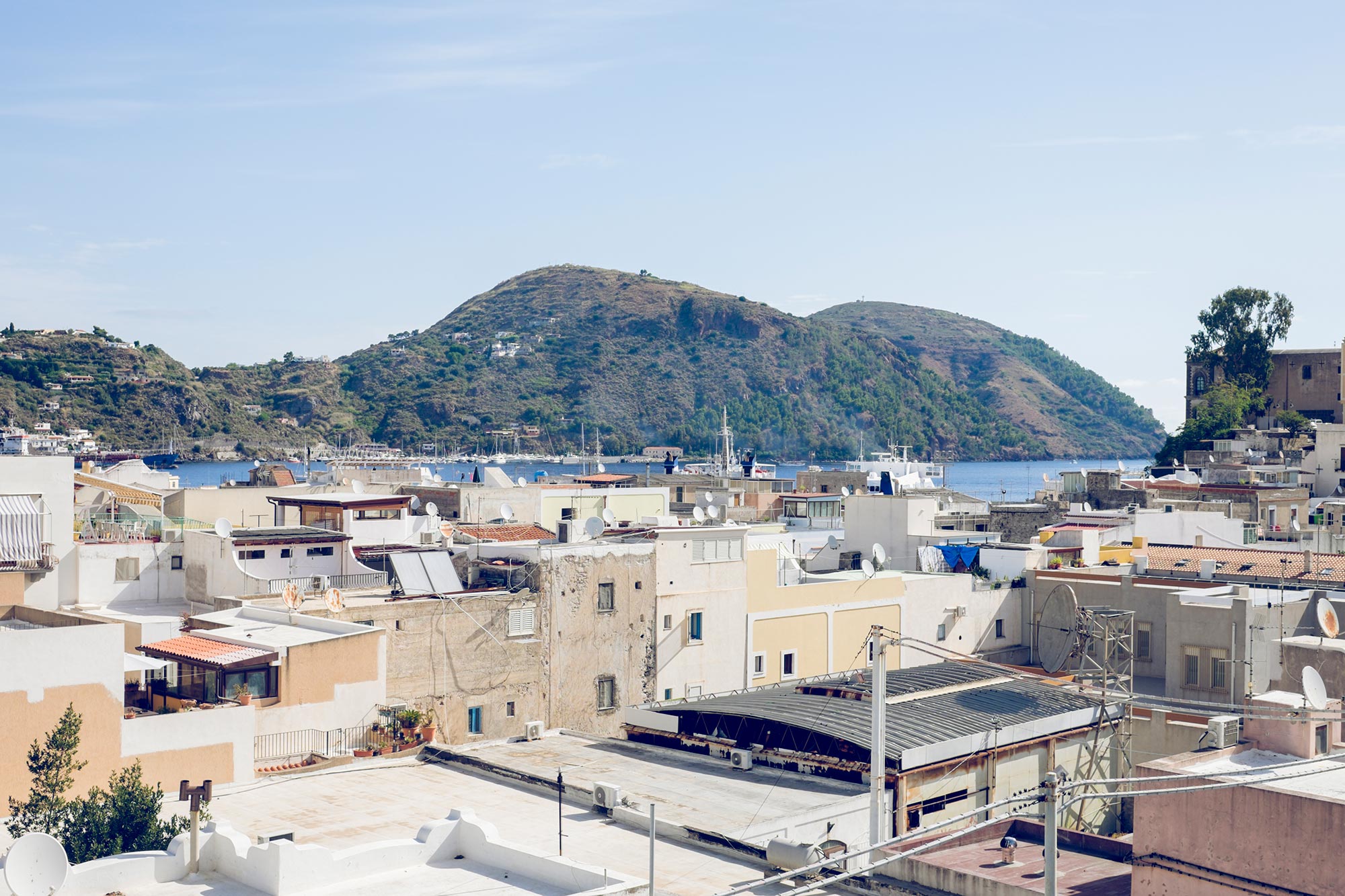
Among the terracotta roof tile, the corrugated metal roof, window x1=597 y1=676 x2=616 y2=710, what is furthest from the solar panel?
the corrugated metal roof

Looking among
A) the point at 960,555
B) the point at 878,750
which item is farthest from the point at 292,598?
the point at 960,555

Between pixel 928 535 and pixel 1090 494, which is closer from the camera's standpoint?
pixel 928 535

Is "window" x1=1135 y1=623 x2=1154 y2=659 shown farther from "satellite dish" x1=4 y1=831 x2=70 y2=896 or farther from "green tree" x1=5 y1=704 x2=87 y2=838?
"satellite dish" x1=4 y1=831 x2=70 y2=896

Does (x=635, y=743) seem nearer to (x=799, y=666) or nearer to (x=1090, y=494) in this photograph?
(x=799, y=666)

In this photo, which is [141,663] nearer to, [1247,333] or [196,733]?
[196,733]

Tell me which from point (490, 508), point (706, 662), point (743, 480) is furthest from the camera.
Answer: point (743, 480)

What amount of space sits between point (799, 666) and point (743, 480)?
146 ft

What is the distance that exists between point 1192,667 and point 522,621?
52.4ft

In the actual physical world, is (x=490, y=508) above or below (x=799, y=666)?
above

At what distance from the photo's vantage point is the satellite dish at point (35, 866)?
14078 mm

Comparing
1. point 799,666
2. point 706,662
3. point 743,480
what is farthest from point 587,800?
point 743,480

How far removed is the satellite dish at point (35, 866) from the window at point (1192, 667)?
25.4m

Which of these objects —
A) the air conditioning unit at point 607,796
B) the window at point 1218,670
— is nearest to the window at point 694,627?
the window at point 1218,670

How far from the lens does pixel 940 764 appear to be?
79.7 feet
